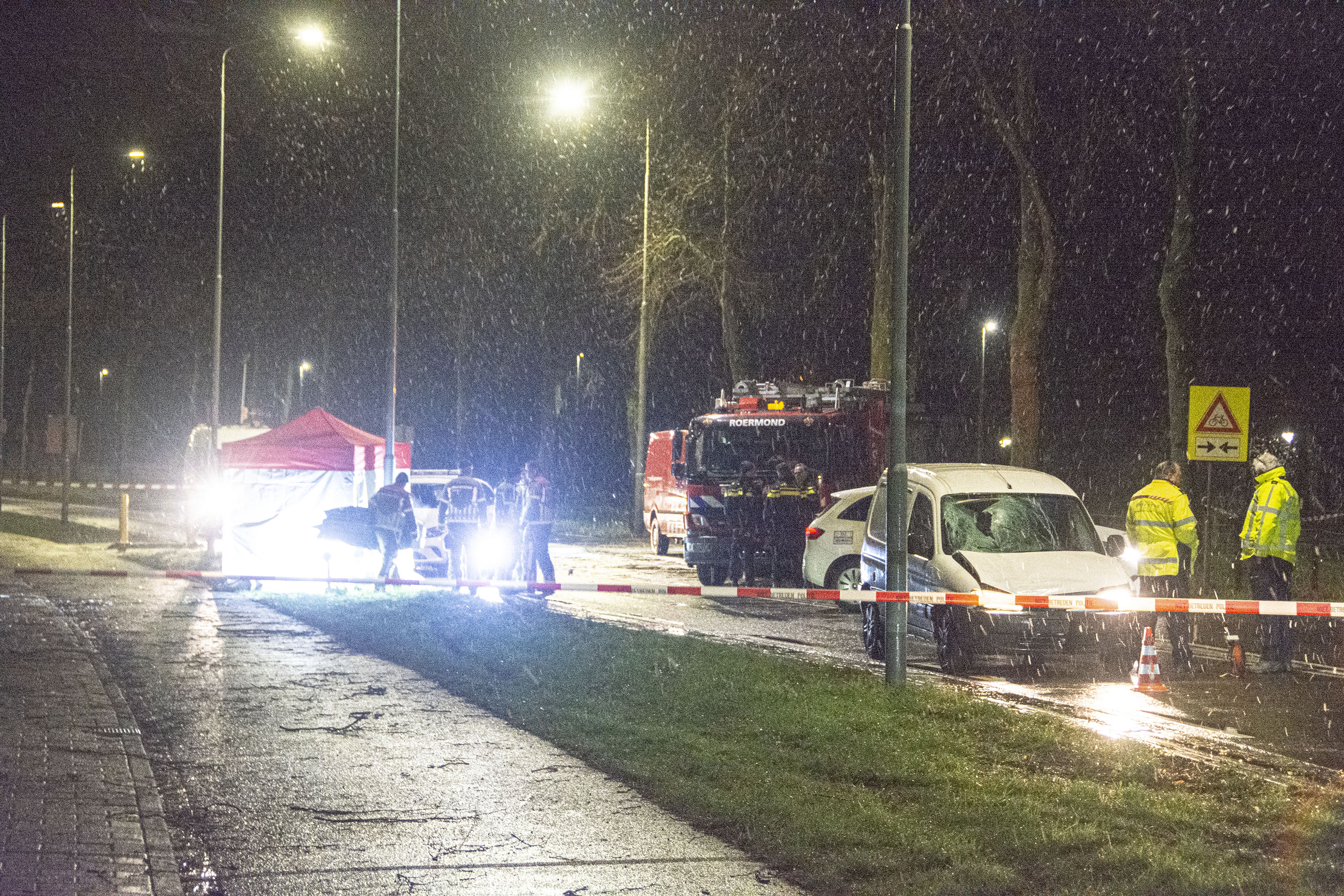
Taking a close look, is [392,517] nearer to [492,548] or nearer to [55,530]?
[492,548]

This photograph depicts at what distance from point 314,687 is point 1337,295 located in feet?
91.8

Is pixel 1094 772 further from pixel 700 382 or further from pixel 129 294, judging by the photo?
pixel 129 294

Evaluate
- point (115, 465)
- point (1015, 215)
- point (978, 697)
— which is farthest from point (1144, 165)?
point (115, 465)

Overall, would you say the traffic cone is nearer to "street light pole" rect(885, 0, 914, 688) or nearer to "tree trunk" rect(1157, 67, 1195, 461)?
"street light pole" rect(885, 0, 914, 688)

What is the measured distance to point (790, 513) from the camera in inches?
816

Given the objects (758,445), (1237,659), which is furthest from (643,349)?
(1237,659)

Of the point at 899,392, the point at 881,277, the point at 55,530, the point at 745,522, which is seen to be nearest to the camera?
the point at 899,392

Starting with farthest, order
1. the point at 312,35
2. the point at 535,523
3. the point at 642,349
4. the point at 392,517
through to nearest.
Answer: the point at 642,349 → the point at 312,35 → the point at 392,517 → the point at 535,523

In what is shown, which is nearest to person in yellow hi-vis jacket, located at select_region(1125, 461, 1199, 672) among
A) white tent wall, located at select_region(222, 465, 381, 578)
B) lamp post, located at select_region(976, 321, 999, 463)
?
white tent wall, located at select_region(222, 465, 381, 578)

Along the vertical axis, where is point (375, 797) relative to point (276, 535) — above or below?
below

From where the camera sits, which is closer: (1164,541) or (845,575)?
(1164,541)

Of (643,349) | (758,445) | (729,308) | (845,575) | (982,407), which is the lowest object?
(845,575)

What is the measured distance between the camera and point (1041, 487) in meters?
13.7

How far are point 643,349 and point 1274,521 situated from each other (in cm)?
2296
